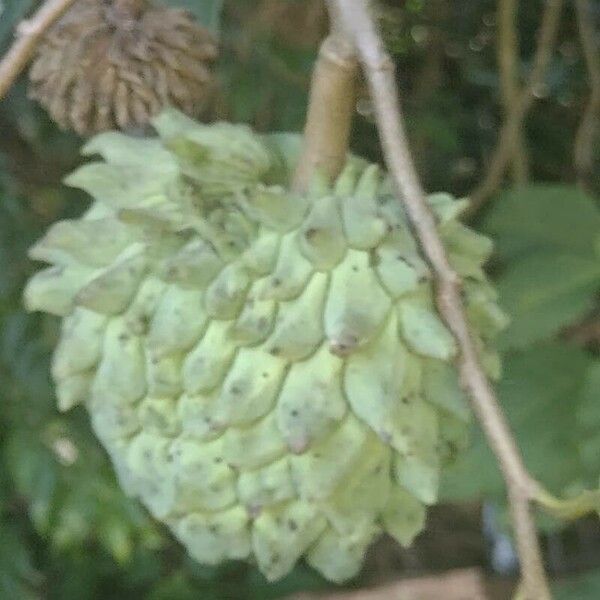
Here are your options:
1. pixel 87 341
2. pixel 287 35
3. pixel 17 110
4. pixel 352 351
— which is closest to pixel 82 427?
pixel 17 110

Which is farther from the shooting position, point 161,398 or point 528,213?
point 528,213

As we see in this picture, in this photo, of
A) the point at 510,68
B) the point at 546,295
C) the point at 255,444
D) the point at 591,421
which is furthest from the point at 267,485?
the point at 510,68

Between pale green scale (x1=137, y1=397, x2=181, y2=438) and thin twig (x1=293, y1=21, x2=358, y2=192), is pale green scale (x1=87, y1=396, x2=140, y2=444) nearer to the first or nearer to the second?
pale green scale (x1=137, y1=397, x2=181, y2=438)

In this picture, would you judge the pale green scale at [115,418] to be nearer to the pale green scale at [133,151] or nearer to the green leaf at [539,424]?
the pale green scale at [133,151]

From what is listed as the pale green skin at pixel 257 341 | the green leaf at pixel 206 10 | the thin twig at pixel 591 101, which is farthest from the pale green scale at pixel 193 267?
the thin twig at pixel 591 101

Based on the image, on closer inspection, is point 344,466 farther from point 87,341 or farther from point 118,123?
point 118,123
